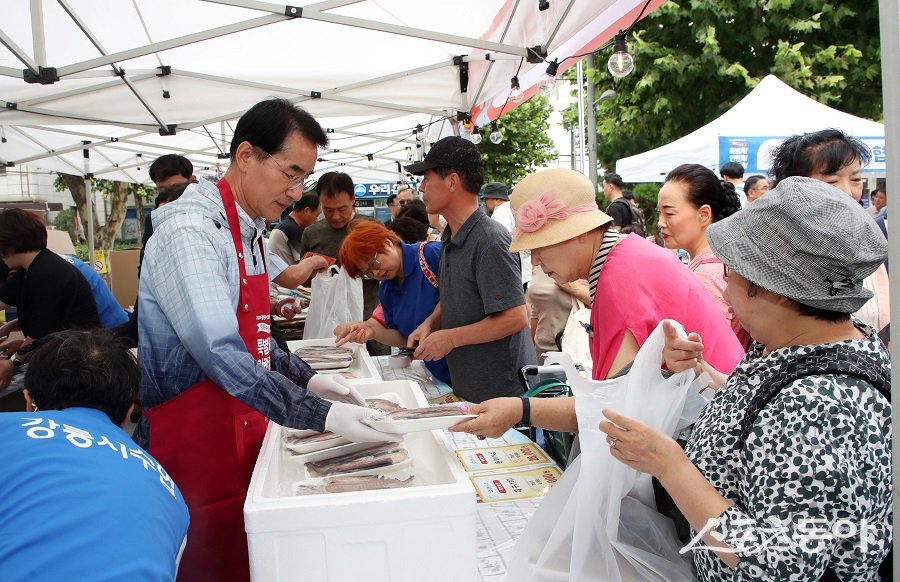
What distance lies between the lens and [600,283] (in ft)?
5.42

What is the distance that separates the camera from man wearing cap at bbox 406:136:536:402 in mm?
2664

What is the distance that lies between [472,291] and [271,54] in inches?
130

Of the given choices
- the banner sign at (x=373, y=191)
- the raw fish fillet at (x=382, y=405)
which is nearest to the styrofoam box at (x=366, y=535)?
the raw fish fillet at (x=382, y=405)

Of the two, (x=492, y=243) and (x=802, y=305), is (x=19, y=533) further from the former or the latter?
(x=492, y=243)

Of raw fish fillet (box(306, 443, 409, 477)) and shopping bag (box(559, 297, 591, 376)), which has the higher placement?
raw fish fillet (box(306, 443, 409, 477))

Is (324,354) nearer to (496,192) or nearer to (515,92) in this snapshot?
(515,92)

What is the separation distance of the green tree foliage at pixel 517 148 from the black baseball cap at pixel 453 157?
75.7ft

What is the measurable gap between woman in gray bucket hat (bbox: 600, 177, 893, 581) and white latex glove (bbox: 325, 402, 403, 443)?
1.92 ft

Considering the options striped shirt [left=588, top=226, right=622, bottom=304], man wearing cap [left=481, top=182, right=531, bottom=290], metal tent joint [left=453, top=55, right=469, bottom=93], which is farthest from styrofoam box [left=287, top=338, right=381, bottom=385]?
man wearing cap [left=481, top=182, right=531, bottom=290]

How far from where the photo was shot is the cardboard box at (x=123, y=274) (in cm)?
842

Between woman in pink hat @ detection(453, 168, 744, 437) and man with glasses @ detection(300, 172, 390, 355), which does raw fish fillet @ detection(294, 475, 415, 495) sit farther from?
man with glasses @ detection(300, 172, 390, 355)

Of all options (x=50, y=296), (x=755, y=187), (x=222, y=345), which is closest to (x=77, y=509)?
(x=222, y=345)

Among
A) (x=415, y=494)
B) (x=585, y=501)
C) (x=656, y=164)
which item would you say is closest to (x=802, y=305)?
(x=585, y=501)

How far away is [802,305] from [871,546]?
391mm
